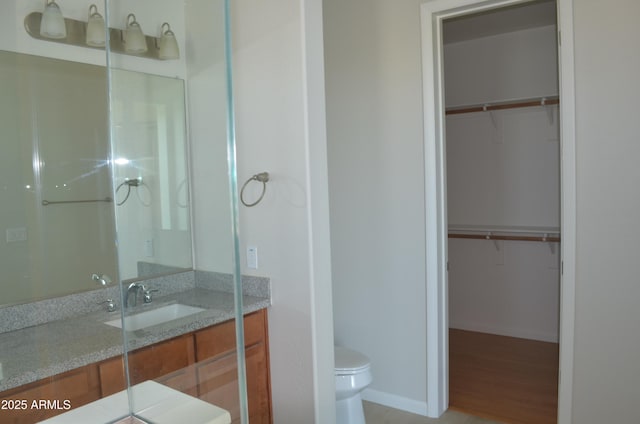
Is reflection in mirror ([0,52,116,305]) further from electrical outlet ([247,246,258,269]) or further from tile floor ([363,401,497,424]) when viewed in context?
tile floor ([363,401,497,424])

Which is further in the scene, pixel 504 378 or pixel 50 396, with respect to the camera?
pixel 504 378

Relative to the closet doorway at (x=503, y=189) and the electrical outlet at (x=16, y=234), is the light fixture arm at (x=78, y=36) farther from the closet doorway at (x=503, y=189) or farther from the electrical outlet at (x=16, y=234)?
the closet doorway at (x=503, y=189)

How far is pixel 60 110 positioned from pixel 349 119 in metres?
1.65

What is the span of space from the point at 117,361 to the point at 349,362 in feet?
3.97

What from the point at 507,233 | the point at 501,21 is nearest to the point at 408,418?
the point at 507,233

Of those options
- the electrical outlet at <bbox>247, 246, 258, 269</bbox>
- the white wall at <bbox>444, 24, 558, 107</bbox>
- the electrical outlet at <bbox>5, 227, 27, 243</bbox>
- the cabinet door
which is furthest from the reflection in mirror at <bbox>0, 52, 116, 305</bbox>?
the white wall at <bbox>444, 24, 558, 107</bbox>

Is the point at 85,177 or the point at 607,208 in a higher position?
the point at 85,177

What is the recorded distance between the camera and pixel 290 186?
6.81 feet

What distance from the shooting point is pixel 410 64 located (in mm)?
2795

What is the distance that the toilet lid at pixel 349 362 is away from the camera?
2.43 metres

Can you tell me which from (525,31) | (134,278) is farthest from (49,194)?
(525,31)

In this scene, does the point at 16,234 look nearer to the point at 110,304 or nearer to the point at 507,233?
the point at 110,304

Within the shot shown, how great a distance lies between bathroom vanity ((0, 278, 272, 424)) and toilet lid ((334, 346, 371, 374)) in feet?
3.10

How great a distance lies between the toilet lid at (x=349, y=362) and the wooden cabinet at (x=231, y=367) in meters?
0.41
